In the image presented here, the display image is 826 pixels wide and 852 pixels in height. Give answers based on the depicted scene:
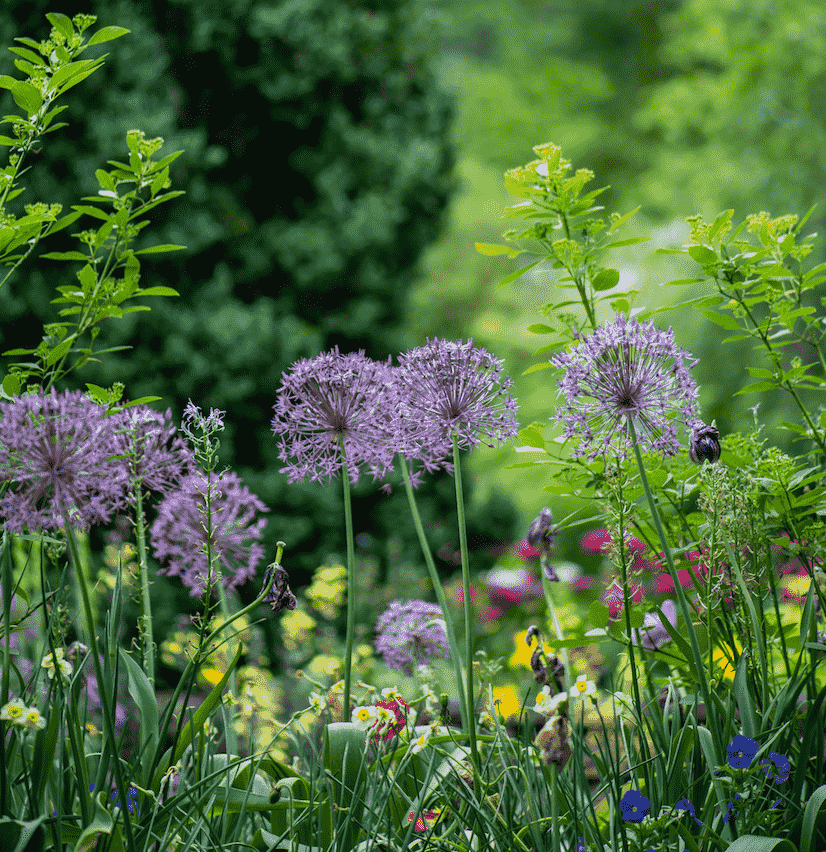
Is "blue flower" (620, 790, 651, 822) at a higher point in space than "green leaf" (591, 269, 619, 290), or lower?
lower

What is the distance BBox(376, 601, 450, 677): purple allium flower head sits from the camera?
91.5 inches

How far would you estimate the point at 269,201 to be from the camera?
19.9 ft

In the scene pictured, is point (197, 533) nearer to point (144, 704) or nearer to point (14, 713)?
point (144, 704)

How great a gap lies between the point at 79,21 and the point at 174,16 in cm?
424

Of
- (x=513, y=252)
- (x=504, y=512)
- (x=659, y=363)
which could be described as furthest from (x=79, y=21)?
(x=504, y=512)

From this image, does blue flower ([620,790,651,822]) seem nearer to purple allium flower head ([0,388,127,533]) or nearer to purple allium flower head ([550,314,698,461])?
purple allium flower head ([550,314,698,461])

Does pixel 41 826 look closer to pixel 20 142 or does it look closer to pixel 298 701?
pixel 20 142

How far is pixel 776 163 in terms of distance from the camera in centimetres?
1122

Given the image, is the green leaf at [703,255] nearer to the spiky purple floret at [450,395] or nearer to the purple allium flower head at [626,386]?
the purple allium flower head at [626,386]

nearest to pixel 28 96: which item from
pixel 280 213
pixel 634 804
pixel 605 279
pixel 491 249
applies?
pixel 491 249

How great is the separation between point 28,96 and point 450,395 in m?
1.09

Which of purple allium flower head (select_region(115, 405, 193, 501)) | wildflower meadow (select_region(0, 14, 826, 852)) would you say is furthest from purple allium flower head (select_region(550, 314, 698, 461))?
purple allium flower head (select_region(115, 405, 193, 501))

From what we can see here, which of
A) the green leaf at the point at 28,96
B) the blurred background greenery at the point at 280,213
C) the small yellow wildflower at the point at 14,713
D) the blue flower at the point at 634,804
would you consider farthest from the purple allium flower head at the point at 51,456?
the blurred background greenery at the point at 280,213

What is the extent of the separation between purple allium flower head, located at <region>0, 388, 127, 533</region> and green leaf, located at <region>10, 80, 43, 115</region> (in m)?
0.71
